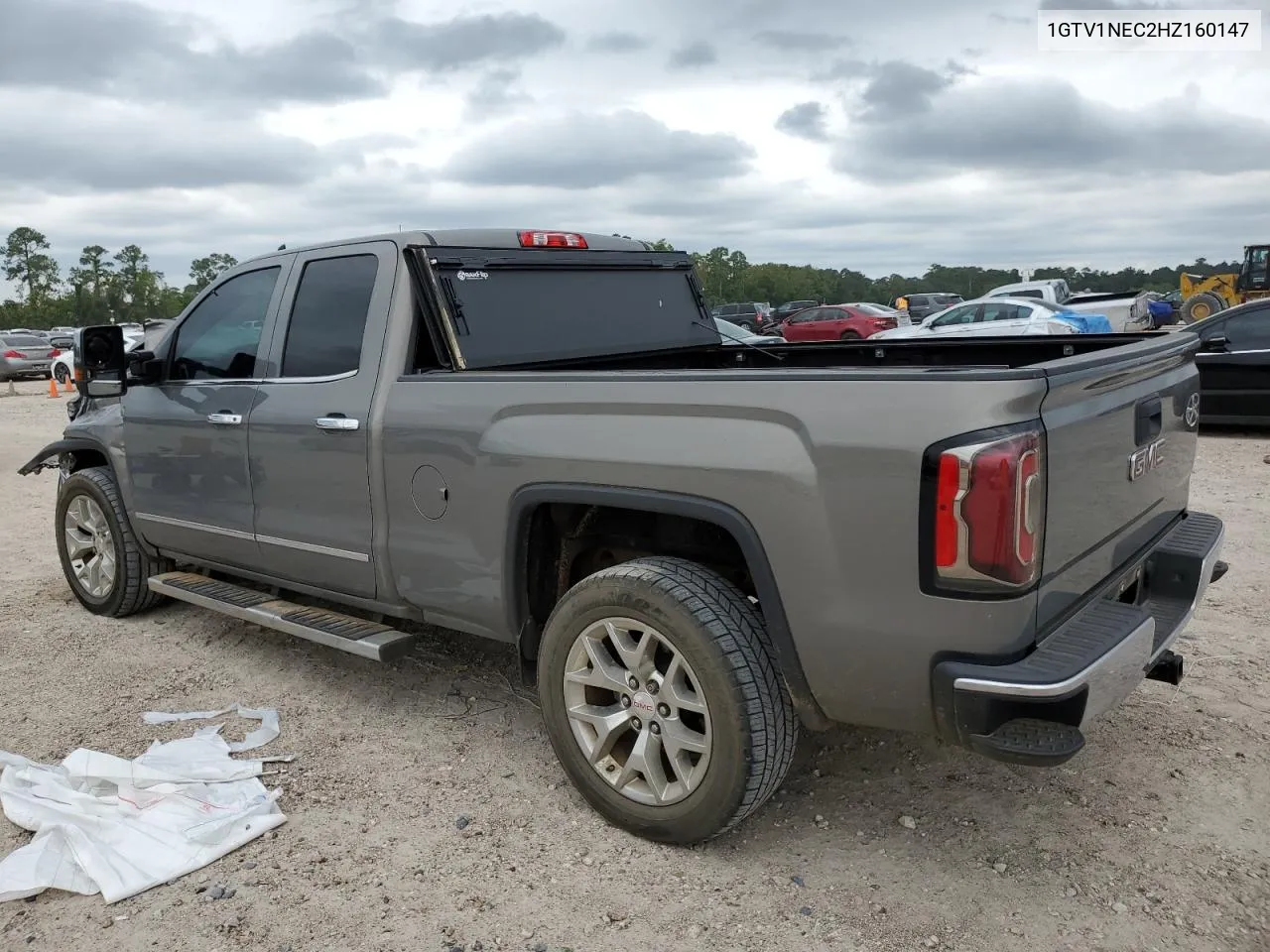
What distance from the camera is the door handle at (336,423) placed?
3.85 metres

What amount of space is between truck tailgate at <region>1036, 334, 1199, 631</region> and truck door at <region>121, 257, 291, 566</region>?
3248 mm

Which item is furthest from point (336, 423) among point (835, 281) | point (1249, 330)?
point (835, 281)

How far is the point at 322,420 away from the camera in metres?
3.96

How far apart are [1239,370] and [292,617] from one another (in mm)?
9855

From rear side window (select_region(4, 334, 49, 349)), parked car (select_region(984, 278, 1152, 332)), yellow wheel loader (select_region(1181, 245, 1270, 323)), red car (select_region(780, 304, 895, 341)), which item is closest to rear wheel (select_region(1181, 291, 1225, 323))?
yellow wheel loader (select_region(1181, 245, 1270, 323))

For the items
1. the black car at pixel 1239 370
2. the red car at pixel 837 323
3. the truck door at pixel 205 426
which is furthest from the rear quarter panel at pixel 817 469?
the red car at pixel 837 323

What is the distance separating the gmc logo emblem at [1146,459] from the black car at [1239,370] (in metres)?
7.85

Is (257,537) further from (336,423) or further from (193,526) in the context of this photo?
(336,423)

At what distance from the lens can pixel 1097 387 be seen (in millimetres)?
2797

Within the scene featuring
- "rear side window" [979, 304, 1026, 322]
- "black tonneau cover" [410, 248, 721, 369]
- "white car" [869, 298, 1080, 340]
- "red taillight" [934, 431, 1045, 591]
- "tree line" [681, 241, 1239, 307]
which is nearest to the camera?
"red taillight" [934, 431, 1045, 591]

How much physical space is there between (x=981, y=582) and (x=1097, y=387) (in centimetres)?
73

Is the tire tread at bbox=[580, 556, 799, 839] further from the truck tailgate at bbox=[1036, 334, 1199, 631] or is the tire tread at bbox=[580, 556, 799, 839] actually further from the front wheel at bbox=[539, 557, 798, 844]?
the truck tailgate at bbox=[1036, 334, 1199, 631]

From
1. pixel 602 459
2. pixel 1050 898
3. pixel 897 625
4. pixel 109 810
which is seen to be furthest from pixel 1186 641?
pixel 109 810

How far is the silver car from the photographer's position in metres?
28.5
